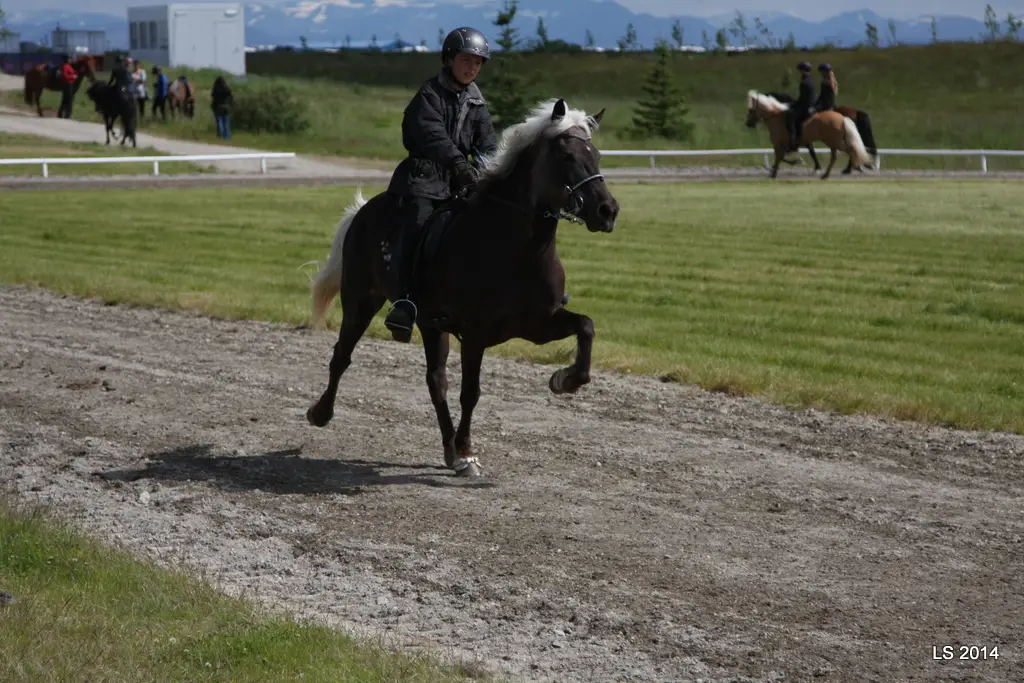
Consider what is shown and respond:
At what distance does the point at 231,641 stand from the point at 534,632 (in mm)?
1285

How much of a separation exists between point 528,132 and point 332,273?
2.46 m

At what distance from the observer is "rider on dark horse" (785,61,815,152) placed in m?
37.8

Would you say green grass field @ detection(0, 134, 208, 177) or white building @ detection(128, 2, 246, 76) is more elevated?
white building @ detection(128, 2, 246, 76)

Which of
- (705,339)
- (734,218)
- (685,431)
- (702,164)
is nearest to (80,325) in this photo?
(705,339)

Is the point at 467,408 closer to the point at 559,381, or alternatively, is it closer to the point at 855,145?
the point at 559,381

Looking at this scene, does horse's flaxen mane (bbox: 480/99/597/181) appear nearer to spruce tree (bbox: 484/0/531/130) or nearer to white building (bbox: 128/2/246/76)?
spruce tree (bbox: 484/0/531/130)

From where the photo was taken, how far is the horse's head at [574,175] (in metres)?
7.90

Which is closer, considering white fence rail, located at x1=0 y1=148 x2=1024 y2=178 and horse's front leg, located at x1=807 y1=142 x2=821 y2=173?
white fence rail, located at x1=0 y1=148 x2=1024 y2=178

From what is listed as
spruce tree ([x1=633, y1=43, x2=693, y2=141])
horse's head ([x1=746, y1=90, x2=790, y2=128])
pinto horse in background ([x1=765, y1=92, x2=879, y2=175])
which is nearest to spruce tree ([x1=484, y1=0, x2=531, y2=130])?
spruce tree ([x1=633, y1=43, x2=693, y2=141])

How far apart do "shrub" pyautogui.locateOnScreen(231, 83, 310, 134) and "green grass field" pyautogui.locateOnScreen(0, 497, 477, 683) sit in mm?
47843

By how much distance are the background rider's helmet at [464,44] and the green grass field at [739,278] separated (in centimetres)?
415

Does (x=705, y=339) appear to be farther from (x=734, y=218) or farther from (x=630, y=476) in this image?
(x=734, y=218)

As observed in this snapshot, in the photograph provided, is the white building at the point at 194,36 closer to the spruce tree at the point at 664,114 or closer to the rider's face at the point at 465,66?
the spruce tree at the point at 664,114

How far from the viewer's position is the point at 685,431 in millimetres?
10258
